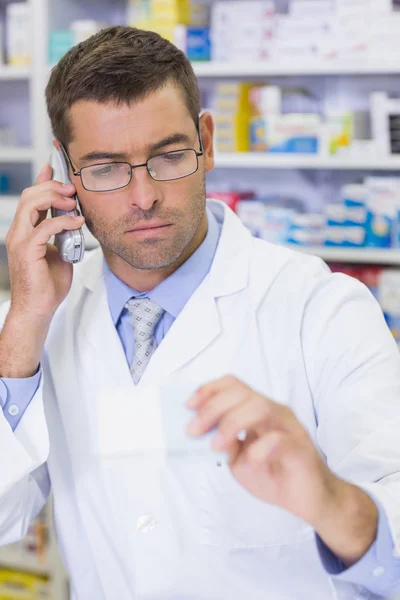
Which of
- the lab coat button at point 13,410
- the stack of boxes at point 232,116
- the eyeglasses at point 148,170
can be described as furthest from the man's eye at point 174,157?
the stack of boxes at point 232,116

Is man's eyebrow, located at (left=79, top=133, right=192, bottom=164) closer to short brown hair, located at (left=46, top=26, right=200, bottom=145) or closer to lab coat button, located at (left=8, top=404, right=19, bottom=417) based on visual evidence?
short brown hair, located at (left=46, top=26, right=200, bottom=145)

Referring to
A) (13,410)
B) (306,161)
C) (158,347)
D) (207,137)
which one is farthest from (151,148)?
(306,161)

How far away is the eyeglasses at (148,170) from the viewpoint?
4.30ft

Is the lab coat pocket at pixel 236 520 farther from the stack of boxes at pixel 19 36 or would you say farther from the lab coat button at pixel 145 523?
the stack of boxes at pixel 19 36

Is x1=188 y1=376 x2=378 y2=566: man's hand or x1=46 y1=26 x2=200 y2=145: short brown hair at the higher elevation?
x1=46 y1=26 x2=200 y2=145: short brown hair

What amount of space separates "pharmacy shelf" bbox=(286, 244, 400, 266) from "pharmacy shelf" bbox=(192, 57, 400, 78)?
0.57m

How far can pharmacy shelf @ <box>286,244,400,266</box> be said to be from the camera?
2537 mm

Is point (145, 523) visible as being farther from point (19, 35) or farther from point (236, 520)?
point (19, 35)

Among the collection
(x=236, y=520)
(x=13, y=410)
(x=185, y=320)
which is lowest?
(x=236, y=520)

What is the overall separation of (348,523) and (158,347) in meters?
0.57

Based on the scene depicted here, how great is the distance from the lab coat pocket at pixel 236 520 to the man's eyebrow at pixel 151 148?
529mm

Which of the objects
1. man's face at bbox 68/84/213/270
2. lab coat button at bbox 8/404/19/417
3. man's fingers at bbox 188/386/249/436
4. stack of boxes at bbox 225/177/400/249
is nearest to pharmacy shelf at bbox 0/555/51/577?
stack of boxes at bbox 225/177/400/249

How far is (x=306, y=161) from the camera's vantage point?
2566 mm

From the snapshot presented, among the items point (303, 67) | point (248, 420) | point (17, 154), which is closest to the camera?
point (248, 420)
